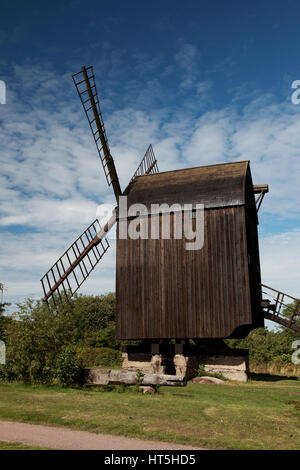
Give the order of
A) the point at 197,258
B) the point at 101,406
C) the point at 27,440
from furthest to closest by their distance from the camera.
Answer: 1. the point at 197,258
2. the point at 101,406
3. the point at 27,440

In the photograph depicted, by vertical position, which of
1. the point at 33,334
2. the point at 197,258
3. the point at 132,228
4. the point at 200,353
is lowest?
the point at 200,353

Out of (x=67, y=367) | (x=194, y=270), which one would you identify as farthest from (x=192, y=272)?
(x=67, y=367)

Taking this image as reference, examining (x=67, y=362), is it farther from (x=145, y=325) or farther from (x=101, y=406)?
(x=145, y=325)

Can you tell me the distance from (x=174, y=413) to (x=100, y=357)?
55.2ft

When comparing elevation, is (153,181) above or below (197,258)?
above

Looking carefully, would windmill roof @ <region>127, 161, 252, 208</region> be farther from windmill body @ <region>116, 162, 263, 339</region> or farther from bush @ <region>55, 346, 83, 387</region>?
bush @ <region>55, 346, 83, 387</region>

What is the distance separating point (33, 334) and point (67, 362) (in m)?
1.58

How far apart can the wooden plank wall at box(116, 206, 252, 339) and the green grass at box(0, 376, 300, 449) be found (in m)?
3.75

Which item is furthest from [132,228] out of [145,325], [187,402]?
[187,402]

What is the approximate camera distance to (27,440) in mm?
6703

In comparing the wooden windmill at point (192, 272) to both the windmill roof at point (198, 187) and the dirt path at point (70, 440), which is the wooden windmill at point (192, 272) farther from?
the dirt path at point (70, 440)

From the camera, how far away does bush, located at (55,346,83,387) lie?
1278 cm

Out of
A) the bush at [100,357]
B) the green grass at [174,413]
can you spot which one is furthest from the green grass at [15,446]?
the bush at [100,357]

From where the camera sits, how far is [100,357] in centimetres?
2506
